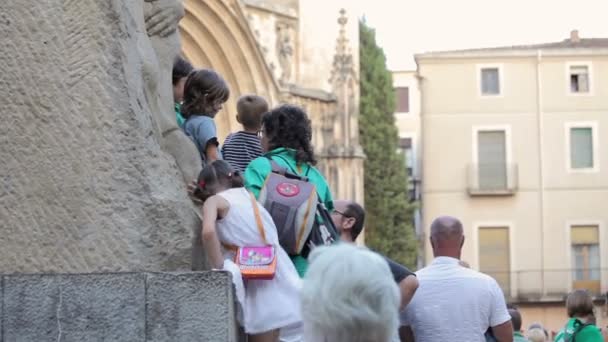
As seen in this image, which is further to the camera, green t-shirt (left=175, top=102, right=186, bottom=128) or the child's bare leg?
green t-shirt (left=175, top=102, right=186, bottom=128)

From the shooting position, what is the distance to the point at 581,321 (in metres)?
9.75

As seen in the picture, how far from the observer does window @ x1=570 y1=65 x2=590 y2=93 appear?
48.7 meters

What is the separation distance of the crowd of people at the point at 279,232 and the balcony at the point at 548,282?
39.3 m

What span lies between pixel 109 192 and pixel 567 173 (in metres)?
43.1

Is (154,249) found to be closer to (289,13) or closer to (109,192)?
(109,192)

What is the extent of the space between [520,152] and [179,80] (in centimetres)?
4127

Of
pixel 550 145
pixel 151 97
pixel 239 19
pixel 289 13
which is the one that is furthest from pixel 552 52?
pixel 151 97

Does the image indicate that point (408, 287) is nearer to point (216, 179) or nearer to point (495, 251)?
point (216, 179)

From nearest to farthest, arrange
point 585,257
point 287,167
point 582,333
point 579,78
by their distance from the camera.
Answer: point 287,167
point 582,333
point 585,257
point 579,78

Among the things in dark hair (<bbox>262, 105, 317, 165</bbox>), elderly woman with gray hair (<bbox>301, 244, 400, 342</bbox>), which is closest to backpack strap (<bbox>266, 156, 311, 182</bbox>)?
dark hair (<bbox>262, 105, 317, 165</bbox>)

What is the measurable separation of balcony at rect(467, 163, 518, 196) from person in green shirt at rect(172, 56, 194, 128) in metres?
40.4

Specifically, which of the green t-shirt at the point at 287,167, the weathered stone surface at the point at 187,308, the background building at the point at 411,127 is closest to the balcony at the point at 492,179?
the background building at the point at 411,127

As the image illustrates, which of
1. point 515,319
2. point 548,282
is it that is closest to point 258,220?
point 515,319

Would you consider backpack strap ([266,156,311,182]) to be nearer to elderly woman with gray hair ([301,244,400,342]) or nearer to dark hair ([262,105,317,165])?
dark hair ([262,105,317,165])
